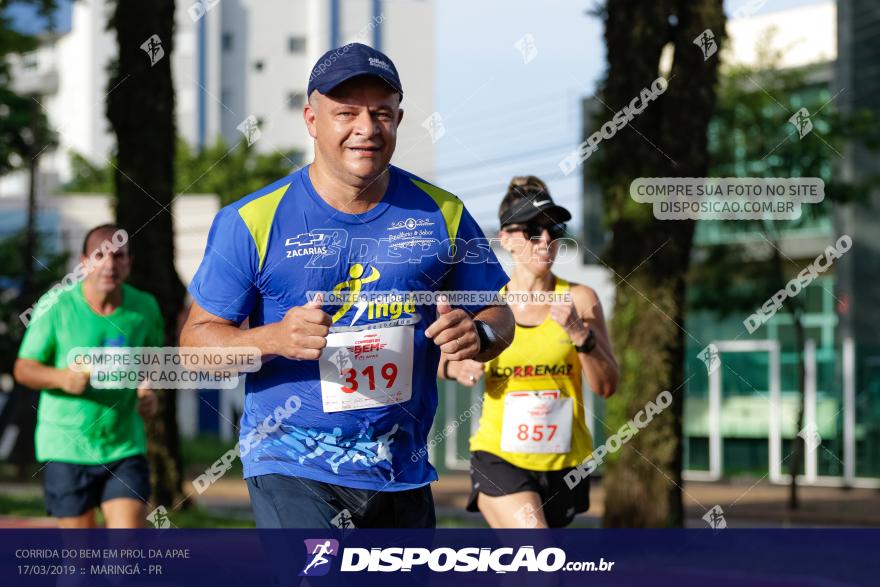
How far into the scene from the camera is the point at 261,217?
14.8 ft

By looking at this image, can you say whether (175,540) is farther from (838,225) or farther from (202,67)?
(202,67)

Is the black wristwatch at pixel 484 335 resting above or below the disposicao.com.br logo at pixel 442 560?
above

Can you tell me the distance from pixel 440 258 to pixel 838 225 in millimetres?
24152

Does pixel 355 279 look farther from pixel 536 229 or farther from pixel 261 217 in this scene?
pixel 536 229

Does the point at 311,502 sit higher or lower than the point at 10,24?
lower

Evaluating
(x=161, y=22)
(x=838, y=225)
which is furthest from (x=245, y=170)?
(x=161, y=22)

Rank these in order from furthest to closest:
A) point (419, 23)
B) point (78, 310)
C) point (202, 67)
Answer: point (202, 67)
point (419, 23)
point (78, 310)

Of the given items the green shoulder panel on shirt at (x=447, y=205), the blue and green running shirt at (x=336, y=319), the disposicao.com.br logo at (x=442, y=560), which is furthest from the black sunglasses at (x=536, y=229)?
the blue and green running shirt at (x=336, y=319)

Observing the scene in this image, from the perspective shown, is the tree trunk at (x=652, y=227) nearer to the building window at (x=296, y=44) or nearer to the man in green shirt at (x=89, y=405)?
the man in green shirt at (x=89, y=405)

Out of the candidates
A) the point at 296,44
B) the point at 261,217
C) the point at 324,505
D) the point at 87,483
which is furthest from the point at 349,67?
the point at 296,44

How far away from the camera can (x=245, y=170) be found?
182ft

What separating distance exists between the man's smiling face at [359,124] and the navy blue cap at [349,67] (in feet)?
0.14

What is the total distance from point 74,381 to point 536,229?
2469mm

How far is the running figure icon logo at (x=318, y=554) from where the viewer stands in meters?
4.46
